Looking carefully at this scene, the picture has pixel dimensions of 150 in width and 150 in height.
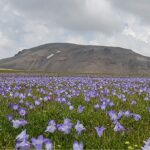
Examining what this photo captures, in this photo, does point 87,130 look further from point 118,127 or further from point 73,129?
point 118,127

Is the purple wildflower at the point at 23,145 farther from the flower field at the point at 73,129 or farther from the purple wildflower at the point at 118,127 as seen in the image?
the purple wildflower at the point at 118,127

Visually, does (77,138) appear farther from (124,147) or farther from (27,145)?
(27,145)

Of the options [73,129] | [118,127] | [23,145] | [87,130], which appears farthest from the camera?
[87,130]

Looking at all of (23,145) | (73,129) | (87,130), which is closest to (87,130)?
(87,130)

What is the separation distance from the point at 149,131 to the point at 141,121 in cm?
104

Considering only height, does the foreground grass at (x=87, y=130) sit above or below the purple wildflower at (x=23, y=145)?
below

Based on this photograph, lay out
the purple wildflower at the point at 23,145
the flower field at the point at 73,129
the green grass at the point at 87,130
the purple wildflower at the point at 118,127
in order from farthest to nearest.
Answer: the purple wildflower at the point at 118,127, the green grass at the point at 87,130, the flower field at the point at 73,129, the purple wildflower at the point at 23,145

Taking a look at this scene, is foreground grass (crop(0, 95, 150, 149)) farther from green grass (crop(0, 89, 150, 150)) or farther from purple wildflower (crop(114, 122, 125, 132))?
purple wildflower (crop(114, 122, 125, 132))

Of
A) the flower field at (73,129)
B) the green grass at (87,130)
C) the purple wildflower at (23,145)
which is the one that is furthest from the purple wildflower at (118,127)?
the purple wildflower at (23,145)

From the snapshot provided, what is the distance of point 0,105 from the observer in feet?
32.0

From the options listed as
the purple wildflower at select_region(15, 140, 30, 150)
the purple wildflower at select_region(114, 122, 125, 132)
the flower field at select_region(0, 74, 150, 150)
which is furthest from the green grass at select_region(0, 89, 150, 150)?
the purple wildflower at select_region(15, 140, 30, 150)

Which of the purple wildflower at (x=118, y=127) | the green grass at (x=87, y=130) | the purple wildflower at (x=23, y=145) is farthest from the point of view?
the purple wildflower at (x=118, y=127)

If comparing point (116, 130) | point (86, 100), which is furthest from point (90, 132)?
point (86, 100)

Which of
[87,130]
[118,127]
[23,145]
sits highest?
[23,145]
